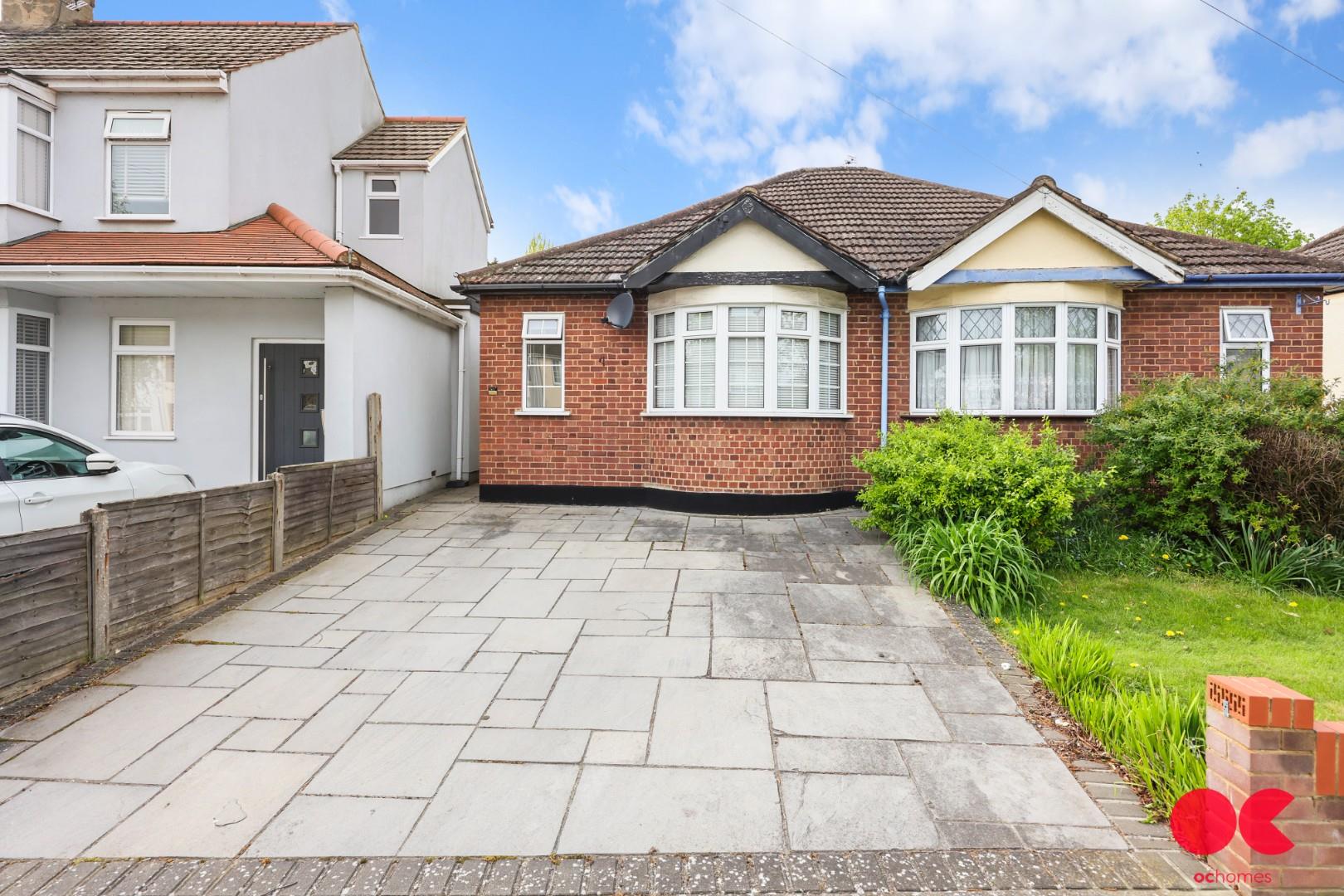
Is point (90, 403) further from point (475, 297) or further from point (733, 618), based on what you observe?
point (733, 618)

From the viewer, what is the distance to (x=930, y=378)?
10102mm

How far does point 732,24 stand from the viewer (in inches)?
459

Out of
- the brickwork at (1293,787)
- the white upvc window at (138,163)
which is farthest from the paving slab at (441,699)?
the white upvc window at (138,163)

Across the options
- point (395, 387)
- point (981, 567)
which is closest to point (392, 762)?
point (981, 567)

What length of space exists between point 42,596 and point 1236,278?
13.7 metres

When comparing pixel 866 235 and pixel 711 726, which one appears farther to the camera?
pixel 866 235

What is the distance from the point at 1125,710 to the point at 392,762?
3.92 meters

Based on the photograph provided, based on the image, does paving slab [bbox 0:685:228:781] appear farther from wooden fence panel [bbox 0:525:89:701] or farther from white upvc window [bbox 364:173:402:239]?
white upvc window [bbox 364:173:402:239]

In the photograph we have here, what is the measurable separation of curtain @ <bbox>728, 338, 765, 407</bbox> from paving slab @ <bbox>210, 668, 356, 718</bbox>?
21.0ft

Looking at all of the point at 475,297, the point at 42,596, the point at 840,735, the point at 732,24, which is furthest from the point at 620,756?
the point at 732,24

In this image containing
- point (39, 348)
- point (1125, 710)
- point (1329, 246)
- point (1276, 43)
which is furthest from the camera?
point (1329, 246)

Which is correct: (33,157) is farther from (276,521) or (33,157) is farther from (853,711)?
(853,711)

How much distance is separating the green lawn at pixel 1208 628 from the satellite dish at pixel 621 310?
6.68 meters

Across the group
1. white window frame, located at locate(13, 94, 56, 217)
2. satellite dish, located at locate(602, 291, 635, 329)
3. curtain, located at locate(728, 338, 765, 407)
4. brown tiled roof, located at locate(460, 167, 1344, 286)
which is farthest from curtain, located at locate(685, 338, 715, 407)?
white window frame, located at locate(13, 94, 56, 217)
